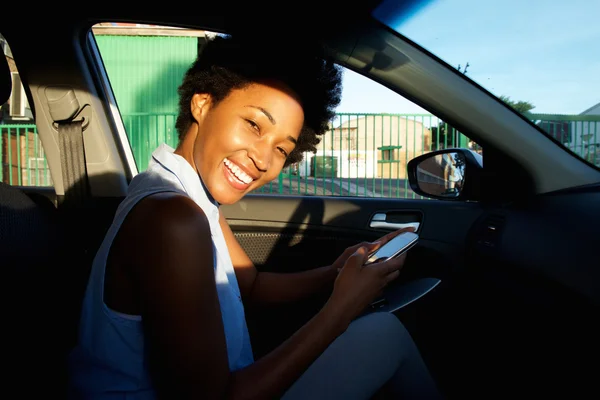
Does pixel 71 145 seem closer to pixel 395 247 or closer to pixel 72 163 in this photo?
pixel 72 163

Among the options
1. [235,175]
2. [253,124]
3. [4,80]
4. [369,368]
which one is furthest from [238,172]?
[4,80]

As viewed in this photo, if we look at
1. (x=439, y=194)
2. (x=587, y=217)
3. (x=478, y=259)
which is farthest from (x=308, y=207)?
(x=587, y=217)

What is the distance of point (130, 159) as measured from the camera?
2.40 m

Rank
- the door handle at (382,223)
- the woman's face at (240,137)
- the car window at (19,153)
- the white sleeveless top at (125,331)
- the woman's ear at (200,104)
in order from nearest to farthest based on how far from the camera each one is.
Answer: the white sleeveless top at (125,331)
the woman's face at (240,137)
the woman's ear at (200,104)
the door handle at (382,223)
the car window at (19,153)

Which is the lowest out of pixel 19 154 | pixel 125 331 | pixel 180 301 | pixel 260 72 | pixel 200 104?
pixel 125 331

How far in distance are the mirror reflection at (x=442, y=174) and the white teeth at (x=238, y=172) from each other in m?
0.96

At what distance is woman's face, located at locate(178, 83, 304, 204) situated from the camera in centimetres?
138

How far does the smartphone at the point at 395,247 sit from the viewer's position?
1450 millimetres

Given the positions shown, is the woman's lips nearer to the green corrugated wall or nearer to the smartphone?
the smartphone

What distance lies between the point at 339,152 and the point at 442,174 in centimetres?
757

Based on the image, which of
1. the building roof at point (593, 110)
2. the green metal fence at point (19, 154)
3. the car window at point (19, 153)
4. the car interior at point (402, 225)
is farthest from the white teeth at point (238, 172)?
the green metal fence at point (19, 154)

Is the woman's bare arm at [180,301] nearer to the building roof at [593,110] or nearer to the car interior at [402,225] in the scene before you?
the car interior at [402,225]

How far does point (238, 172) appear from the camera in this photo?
1.41 meters

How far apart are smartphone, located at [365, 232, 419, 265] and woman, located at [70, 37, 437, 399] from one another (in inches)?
2.0
